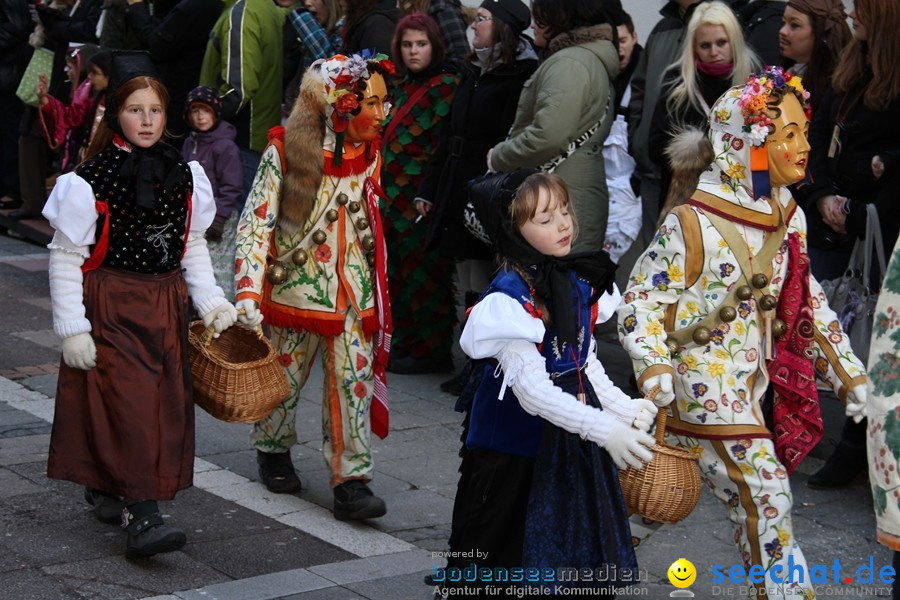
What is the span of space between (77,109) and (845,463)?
676cm

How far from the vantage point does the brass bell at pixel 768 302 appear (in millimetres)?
4695

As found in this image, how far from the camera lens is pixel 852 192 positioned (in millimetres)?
6648

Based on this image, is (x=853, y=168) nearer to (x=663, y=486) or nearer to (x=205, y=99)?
(x=663, y=486)

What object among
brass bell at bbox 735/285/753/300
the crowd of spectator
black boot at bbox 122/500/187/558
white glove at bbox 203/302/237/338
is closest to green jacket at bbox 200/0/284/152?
Result: the crowd of spectator

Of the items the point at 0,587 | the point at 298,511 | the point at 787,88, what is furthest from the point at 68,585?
the point at 787,88

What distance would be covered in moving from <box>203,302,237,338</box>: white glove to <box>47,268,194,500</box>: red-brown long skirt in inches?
6.2

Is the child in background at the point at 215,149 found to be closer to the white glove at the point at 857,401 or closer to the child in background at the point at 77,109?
the child in background at the point at 77,109

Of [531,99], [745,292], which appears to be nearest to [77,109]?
[531,99]

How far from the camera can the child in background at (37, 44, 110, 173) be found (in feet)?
31.8

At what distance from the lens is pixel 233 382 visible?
5.27 m

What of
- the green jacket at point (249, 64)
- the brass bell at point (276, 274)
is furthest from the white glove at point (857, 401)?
the green jacket at point (249, 64)

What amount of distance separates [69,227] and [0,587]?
51.8 inches

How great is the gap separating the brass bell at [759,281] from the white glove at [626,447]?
965 millimetres

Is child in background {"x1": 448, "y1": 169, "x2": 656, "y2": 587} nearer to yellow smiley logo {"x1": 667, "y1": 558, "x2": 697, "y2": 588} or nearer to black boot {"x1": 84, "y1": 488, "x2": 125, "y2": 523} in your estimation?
yellow smiley logo {"x1": 667, "y1": 558, "x2": 697, "y2": 588}
